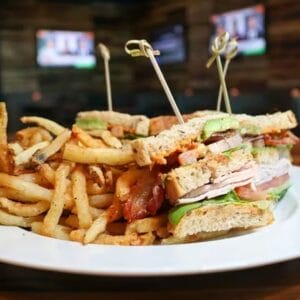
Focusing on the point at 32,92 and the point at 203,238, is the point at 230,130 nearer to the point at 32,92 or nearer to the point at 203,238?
the point at 203,238

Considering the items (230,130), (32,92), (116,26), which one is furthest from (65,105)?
(230,130)

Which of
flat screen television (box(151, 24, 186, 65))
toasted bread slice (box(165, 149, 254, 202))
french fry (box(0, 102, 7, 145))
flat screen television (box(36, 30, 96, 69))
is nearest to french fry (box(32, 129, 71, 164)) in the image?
french fry (box(0, 102, 7, 145))

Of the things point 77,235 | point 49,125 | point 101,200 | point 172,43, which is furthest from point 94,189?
point 172,43

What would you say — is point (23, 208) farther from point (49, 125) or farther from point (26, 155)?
A: point (49, 125)

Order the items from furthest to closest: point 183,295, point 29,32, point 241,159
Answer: point 29,32
point 241,159
point 183,295

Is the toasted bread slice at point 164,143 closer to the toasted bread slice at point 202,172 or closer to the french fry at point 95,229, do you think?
the toasted bread slice at point 202,172

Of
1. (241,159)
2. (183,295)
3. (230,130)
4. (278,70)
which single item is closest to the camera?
(183,295)

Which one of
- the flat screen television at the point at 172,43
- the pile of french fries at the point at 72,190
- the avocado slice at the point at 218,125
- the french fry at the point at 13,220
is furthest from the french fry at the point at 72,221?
the flat screen television at the point at 172,43
